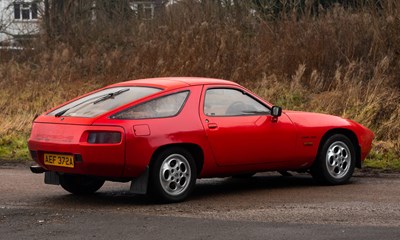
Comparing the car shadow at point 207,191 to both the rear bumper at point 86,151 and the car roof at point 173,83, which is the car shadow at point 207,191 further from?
the car roof at point 173,83

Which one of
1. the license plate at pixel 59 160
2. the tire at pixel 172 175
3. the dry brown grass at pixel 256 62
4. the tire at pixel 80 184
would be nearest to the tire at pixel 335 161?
the tire at pixel 172 175

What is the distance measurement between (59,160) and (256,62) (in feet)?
37.4

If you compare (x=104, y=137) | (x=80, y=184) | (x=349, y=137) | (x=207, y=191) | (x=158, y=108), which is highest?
(x=158, y=108)

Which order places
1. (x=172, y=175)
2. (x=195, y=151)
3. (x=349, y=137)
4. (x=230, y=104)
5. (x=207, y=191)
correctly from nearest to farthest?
1. (x=172, y=175)
2. (x=195, y=151)
3. (x=230, y=104)
4. (x=207, y=191)
5. (x=349, y=137)

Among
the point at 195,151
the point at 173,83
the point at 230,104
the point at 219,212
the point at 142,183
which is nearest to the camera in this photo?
the point at 219,212

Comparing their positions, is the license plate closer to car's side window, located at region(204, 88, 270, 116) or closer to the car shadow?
the car shadow

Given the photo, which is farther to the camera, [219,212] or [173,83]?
[173,83]

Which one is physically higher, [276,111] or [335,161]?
[276,111]

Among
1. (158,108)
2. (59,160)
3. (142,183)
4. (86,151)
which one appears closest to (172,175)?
(142,183)

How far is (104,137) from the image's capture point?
31.1 ft

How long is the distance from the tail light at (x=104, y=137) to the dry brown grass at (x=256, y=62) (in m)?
6.52

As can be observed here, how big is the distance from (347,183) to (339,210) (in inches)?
91.8

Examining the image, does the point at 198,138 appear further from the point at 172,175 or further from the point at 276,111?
the point at 276,111

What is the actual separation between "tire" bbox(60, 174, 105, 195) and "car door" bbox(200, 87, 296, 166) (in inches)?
62.1
